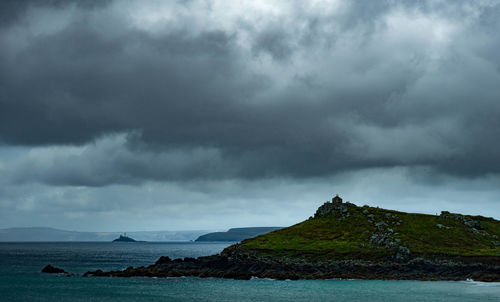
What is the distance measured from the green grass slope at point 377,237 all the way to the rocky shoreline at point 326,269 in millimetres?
5209

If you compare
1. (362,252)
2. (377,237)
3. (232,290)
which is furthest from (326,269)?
(232,290)

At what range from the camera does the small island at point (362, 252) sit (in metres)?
134

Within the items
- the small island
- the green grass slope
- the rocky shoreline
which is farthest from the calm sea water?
the green grass slope

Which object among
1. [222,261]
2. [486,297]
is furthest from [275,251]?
[486,297]

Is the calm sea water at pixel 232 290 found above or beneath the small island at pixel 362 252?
beneath

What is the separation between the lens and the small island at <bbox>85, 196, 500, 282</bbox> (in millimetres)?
134125

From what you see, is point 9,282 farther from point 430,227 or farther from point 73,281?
point 430,227

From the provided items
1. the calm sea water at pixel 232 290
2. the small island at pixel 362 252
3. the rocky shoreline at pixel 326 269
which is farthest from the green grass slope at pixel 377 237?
the calm sea water at pixel 232 290

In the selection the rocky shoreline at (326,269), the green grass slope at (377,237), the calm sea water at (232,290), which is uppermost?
the green grass slope at (377,237)

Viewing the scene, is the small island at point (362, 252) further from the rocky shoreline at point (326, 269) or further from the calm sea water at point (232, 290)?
the calm sea water at point (232, 290)

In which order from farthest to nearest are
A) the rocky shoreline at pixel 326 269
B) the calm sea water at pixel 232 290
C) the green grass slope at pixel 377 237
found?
1. the green grass slope at pixel 377 237
2. the rocky shoreline at pixel 326 269
3. the calm sea water at pixel 232 290

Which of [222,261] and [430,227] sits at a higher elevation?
[430,227]

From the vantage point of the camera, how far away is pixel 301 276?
131250 mm

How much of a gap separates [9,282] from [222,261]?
54239 millimetres
